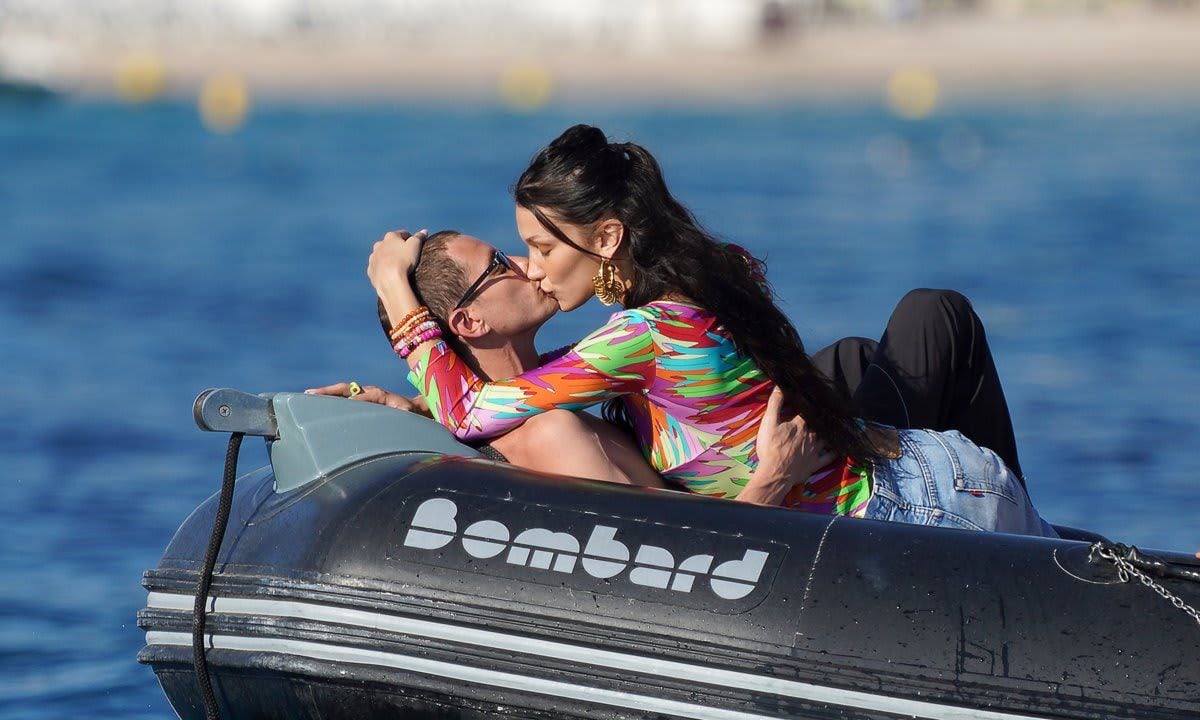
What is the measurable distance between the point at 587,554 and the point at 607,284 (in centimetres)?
60

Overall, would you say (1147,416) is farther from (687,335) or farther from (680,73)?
(680,73)

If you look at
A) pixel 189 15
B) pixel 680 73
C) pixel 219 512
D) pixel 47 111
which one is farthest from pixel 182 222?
pixel 189 15

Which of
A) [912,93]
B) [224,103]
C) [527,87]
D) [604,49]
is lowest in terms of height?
[224,103]

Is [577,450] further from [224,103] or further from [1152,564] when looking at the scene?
[224,103]

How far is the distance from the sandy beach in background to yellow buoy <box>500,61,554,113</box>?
0.12 metres

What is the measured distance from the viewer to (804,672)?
9.95 feet

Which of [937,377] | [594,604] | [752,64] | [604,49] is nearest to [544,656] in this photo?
[594,604]

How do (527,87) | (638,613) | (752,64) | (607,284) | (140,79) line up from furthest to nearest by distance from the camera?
A: (752,64) → (140,79) → (527,87) → (607,284) → (638,613)

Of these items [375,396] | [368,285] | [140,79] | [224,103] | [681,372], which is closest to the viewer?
[681,372]

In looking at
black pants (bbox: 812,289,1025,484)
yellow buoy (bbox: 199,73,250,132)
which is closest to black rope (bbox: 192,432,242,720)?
black pants (bbox: 812,289,1025,484)

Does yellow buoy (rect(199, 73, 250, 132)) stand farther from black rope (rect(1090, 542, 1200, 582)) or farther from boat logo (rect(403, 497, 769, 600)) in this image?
black rope (rect(1090, 542, 1200, 582))

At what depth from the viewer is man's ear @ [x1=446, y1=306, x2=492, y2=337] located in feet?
11.9

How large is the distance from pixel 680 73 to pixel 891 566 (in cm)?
3340

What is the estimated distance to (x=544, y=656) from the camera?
3.19 m
